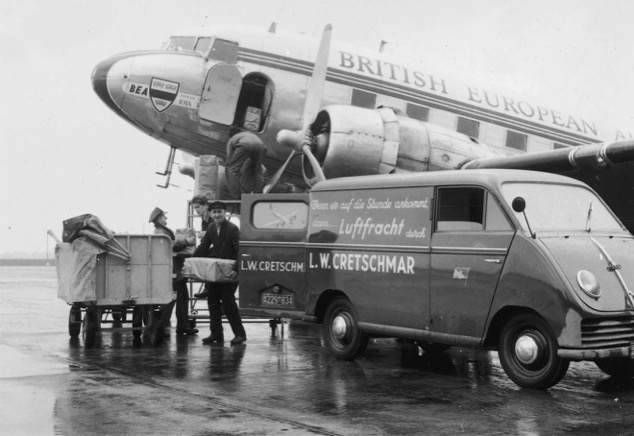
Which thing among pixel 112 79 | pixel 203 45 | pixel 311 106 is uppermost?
pixel 203 45

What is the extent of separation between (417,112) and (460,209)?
27.6 ft

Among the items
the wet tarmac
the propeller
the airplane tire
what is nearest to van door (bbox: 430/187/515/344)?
the wet tarmac

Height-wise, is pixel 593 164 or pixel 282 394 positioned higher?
pixel 593 164

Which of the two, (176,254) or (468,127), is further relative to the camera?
(468,127)

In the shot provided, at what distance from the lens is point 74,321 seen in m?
11.0

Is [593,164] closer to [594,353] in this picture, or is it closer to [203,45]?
[594,353]

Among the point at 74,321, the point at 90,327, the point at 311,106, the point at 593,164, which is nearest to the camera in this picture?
the point at 90,327

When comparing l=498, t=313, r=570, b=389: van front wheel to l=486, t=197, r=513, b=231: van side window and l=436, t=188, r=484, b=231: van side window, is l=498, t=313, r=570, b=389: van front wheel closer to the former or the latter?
l=486, t=197, r=513, b=231: van side window

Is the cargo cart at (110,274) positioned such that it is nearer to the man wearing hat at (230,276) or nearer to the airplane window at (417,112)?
the man wearing hat at (230,276)

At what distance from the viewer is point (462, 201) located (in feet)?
26.7

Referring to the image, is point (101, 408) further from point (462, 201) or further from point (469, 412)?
point (462, 201)

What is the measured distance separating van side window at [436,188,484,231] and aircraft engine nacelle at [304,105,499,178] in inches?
211

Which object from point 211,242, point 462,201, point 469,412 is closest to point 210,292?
point 211,242

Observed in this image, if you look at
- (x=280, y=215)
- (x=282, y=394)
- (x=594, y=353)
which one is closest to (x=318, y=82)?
(x=280, y=215)
